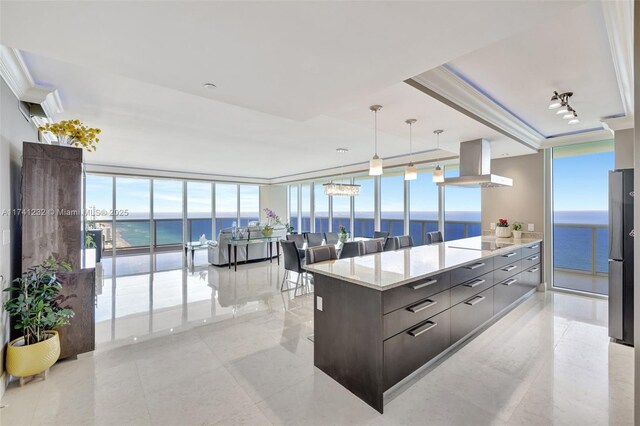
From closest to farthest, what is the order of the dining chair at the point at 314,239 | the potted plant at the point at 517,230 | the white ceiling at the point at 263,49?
the white ceiling at the point at 263,49 < the potted plant at the point at 517,230 < the dining chair at the point at 314,239

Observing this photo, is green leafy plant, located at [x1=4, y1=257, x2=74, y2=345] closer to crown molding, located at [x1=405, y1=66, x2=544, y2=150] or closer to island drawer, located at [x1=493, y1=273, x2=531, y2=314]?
crown molding, located at [x1=405, y1=66, x2=544, y2=150]

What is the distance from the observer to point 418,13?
1.35 m

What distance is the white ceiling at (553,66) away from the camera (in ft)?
6.15

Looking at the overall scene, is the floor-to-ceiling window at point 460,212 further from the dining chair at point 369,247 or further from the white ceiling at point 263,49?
the white ceiling at point 263,49

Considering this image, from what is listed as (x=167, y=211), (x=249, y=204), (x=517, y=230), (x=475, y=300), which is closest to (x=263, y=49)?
(x=475, y=300)

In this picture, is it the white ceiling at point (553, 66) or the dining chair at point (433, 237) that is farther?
the dining chair at point (433, 237)

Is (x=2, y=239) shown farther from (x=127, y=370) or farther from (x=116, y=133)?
(x=116, y=133)

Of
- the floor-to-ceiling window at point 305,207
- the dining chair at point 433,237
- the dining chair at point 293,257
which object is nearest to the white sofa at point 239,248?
the dining chair at point 293,257

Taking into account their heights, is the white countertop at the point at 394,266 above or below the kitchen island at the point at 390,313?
above

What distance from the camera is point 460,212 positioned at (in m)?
6.23

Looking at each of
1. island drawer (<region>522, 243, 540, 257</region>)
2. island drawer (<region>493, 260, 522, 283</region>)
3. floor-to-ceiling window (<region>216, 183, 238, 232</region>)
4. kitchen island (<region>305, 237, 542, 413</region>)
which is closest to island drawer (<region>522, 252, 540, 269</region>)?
island drawer (<region>522, 243, 540, 257</region>)

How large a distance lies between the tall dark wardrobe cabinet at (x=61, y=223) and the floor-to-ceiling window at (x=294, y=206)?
8.09 metres

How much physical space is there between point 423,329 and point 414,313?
18 centimetres

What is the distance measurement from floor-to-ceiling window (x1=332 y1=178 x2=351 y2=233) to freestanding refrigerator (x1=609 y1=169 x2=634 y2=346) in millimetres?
5980
